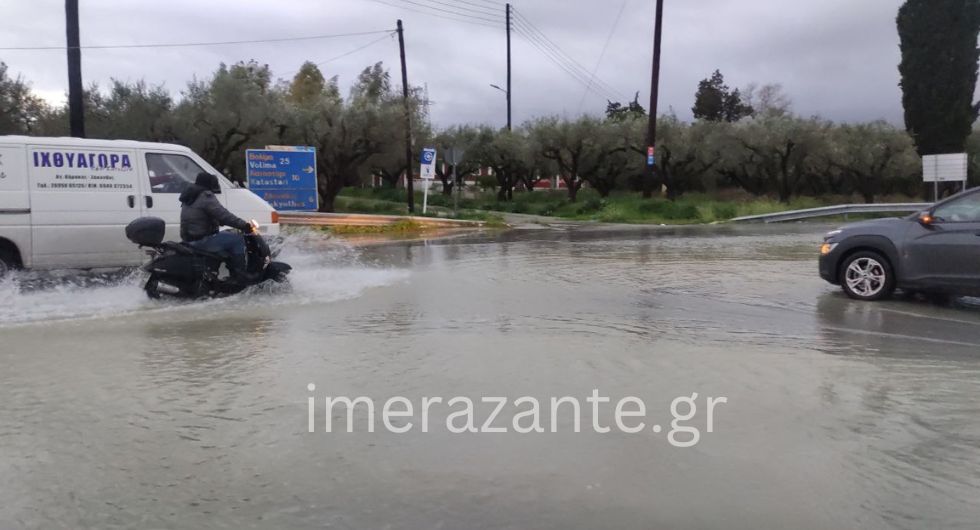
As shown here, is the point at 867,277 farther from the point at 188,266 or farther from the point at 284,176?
the point at 284,176

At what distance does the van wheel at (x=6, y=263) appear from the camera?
9983 mm

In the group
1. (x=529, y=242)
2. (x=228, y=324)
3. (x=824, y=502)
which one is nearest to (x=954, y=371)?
(x=824, y=502)

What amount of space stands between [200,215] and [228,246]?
0.47 metres

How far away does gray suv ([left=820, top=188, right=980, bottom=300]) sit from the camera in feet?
30.0

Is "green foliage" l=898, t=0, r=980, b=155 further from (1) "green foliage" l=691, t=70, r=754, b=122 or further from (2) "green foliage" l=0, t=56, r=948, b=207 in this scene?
(1) "green foliage" l=691, t=70, r=754, b=122

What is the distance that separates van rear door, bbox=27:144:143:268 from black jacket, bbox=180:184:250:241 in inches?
62.3

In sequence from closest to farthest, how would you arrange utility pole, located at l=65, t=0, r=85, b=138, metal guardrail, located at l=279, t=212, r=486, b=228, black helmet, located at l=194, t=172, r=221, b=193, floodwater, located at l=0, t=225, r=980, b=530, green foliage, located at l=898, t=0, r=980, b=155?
floodwater, located at l=0, t=225, r=980, b=530 → black helmet, located at l=194, t=172, r=221, b=193 → utility pole, located at l=65, t=0, r=85, b=138 → metal guardrail, located at l=279, t=212, r=486, b=228 → green foliage, located at l=898, t=0, r=980, b=155

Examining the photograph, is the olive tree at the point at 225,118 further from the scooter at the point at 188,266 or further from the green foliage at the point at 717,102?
the green foliage at the point at 717,102

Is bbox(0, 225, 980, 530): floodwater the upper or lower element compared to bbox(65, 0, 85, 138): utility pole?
lower

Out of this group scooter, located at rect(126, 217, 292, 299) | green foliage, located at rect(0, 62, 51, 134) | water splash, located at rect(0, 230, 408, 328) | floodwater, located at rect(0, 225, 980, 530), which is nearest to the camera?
floodwater, located at rect(0, 225, 980, 530)

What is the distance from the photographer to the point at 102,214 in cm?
1064

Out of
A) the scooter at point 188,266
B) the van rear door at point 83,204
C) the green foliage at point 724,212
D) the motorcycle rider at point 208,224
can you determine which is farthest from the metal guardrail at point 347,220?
the motorcycle rider at point 208,224

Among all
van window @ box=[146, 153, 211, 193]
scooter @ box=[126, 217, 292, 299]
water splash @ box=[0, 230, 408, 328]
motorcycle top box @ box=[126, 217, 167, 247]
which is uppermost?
van window @ box=[146, 153, 211, 193]

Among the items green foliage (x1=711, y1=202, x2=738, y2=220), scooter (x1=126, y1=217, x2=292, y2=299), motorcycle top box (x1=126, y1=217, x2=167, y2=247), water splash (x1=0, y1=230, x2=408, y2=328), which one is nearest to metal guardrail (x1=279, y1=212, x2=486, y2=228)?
water splash (x1=0, y1=230, x2=408, y2=328)
